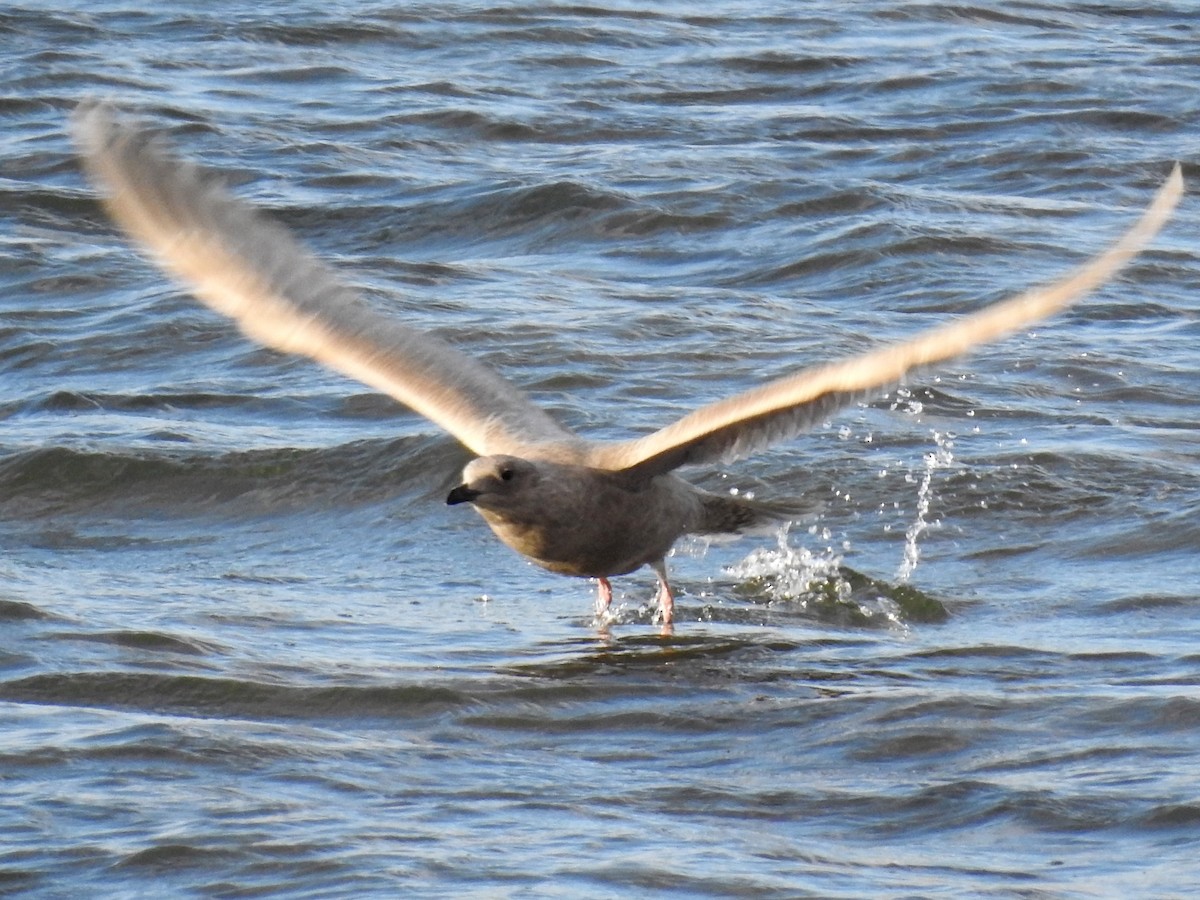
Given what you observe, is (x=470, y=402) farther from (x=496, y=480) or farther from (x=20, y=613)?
(x=20, y=613)

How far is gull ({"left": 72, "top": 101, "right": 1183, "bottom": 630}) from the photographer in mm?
6934

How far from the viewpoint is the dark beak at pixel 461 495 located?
263 inches

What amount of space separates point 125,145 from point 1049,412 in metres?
4.17

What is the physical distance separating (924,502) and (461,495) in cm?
247

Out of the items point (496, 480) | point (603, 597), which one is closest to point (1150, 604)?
point (603, 597)

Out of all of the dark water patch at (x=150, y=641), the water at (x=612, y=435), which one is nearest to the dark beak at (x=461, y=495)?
the water at (x=612, y=435)

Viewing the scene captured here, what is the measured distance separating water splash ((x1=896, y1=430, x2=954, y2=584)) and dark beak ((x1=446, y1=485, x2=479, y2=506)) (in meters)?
1.73

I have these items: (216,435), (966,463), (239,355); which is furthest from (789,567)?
(239,355)

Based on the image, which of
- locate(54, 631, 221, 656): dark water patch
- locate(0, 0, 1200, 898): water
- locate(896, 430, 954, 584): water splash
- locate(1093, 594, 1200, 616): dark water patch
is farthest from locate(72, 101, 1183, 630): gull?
locate(1093, 594, 1200, 616): dark water patch

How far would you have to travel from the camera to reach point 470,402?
302 inches

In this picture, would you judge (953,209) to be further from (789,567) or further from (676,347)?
(789,567)

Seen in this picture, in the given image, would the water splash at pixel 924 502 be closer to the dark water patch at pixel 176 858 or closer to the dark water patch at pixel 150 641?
the dark water patch at pixel 150 641

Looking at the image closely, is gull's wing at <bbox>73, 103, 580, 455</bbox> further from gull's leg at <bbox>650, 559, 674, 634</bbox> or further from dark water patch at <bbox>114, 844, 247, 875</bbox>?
dark water patch at <bbox>114, 844, 247, 875</bbox>

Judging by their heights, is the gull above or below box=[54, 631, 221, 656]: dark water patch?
above
